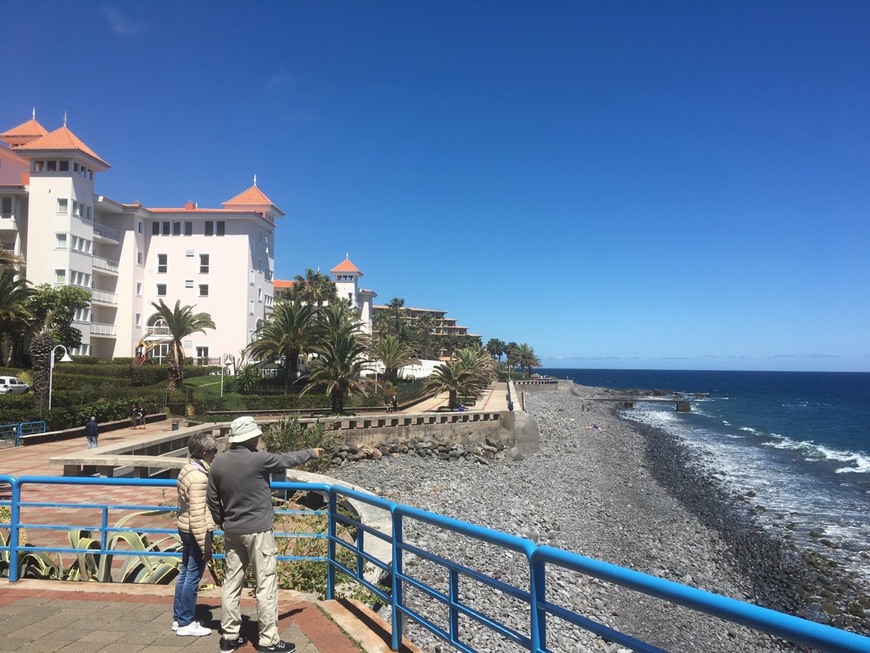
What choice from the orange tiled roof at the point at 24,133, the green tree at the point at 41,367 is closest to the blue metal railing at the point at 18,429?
the green tree at the point at 41,367

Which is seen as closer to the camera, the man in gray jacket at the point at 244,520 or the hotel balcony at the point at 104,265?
the man in gray jacket at the point at 244,520

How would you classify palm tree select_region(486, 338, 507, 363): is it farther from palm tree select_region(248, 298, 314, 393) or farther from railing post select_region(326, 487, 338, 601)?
railing post select_region(326, 487, 338, 601)

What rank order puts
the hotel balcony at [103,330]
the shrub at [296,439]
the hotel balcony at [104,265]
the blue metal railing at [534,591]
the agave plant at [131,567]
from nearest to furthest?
the blue metal railing at [534,591] < the agave plant at [131,567] < the shrub at [296,439] < the hotel balcony at [103,330] < the hotel balcony at [104,265]

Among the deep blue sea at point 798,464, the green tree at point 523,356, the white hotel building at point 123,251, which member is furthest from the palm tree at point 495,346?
the white hotel building at point 123,251

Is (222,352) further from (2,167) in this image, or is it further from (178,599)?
(178,599)

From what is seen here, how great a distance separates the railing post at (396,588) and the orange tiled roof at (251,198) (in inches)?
2015

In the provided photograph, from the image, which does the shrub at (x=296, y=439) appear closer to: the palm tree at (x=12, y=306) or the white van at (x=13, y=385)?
A: the white van at (x=13, y=385)

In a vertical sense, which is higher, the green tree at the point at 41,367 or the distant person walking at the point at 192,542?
the green tree at the point at 41,367

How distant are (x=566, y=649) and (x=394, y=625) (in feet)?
24.4

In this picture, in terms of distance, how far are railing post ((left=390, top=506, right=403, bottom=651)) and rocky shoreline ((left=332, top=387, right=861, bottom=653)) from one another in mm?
5246

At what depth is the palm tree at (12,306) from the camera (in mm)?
31141

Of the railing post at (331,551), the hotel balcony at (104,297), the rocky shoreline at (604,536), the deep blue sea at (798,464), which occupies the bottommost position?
the deep blue sea at (798,464)

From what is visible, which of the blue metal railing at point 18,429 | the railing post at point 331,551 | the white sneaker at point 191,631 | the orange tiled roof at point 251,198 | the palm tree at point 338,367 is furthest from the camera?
the orange tiled roof at point 251,198

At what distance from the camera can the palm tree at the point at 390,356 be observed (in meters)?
43.2
